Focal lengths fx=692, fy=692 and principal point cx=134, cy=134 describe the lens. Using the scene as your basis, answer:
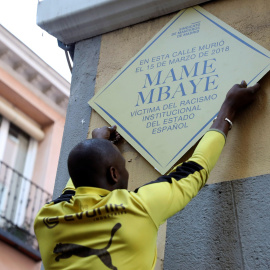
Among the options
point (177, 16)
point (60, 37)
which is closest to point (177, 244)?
point (177, 16)

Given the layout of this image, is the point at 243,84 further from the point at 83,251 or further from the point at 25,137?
the point at 25,137

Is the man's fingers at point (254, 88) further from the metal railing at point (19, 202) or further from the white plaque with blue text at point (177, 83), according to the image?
the metal railing at point (19, 202)

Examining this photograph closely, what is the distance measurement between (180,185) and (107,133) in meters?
1.14

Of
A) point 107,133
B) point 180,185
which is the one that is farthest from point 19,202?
point 180,185

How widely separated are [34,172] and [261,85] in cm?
986

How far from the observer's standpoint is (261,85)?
416cm

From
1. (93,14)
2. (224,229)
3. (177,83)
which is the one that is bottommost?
(224,229)

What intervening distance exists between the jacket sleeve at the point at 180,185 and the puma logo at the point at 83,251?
22 cm

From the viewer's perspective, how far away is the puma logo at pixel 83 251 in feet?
10.1

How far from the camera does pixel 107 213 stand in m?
3.21

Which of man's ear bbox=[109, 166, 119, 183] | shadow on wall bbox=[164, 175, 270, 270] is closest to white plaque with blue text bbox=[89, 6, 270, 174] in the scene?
shadow on wall bbox=[164, 175, 270, 270]

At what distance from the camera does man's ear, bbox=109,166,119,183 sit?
3.47 metres

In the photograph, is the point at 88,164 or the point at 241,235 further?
the point at 241,235

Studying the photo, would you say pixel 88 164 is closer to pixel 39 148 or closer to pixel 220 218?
pixel 220 218
